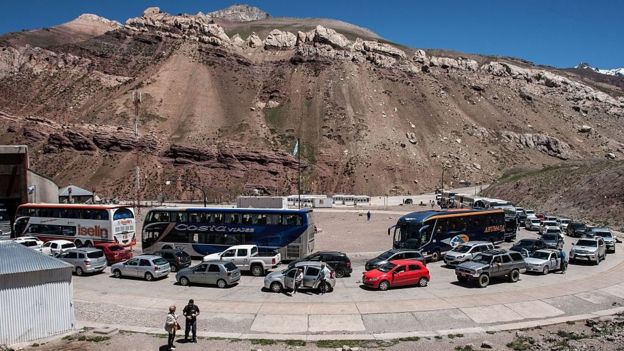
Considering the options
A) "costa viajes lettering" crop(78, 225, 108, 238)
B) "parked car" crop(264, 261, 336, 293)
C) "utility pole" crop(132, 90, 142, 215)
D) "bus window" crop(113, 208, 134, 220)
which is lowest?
"parked car" crop(264, 261, 336, 293)

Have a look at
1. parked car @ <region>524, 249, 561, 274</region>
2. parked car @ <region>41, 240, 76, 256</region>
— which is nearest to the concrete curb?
parked car @ <region>524, 249, 561, 274</region>

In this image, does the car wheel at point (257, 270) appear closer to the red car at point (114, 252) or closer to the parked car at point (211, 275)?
the parked car at point (211, 275)

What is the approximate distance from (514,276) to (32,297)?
940 inches

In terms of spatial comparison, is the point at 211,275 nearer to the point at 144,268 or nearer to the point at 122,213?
the point at 144,268

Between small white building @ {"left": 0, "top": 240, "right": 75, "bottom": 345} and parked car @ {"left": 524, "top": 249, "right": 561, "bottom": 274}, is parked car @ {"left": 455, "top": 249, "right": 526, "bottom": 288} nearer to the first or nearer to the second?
parked car @ {"left": 524, "top": 249, "right": 561, "bottom": 274}

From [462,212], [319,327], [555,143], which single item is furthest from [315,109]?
[319,327]

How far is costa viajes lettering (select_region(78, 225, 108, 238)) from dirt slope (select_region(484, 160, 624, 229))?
174 feet

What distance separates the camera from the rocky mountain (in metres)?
107

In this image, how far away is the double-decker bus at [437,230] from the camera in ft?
121

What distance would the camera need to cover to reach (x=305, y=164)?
111938 mm

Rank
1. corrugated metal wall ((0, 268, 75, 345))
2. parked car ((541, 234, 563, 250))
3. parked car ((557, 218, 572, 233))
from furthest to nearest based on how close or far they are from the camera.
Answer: parked car ((557, 218, 572, 233)) → parked car ((541, 234, 563, 250)) → corrugated metal wall ((0, 268, 75, 345))

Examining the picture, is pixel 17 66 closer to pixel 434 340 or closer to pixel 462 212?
pixel 462 212

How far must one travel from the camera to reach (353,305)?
23953 millimetres

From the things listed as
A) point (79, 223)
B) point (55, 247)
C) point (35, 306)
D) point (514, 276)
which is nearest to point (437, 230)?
point (514, 276)
